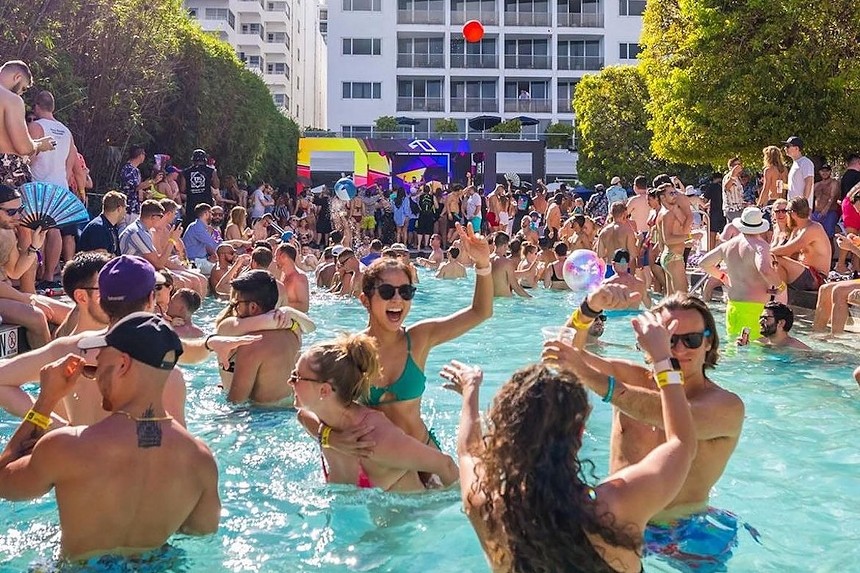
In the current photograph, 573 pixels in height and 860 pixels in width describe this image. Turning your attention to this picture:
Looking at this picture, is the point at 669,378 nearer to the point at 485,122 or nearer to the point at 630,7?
the point at 485,122

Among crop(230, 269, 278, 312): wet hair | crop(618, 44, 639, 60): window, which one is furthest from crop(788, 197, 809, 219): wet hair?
crop(618, 44, 639, 60): window

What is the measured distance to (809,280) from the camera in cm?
1168

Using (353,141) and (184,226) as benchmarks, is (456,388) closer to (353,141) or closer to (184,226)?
(184,226)

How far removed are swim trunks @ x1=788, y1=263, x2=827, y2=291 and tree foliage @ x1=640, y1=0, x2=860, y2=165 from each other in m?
4.77

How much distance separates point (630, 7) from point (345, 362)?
2181 inches

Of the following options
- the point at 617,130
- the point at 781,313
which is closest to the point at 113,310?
the point at 781,313

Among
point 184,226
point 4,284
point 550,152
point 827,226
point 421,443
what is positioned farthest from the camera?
point 550,152

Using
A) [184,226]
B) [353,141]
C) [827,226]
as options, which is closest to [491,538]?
[827,226]

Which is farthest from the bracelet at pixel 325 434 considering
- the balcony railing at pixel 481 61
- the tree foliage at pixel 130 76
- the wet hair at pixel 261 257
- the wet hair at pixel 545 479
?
the balcony railing at pixel 481 61

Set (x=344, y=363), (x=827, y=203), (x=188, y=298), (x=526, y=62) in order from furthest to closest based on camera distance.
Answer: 1. (x=526, y=62)
2. (x=827, y=203)
3. (x=188, y=298)
4. (x=344, y=363)

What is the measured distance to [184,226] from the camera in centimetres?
A: 1917

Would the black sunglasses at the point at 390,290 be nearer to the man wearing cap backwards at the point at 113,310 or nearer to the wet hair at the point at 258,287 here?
the man wearing cap backwards at the point at 113,310

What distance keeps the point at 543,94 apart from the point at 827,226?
A: 42.5 m

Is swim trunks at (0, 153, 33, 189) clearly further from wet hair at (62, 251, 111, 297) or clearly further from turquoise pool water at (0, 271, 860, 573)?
wet hair at (62, 251, 111, 297)
